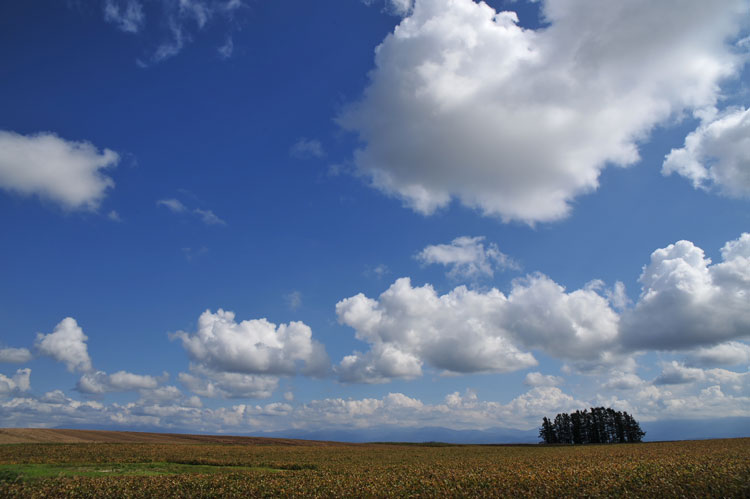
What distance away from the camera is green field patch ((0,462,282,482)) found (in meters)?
31.9

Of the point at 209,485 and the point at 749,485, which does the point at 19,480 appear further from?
the point at 749,485

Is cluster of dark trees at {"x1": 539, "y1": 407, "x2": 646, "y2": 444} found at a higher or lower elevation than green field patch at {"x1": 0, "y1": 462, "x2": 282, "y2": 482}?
lower

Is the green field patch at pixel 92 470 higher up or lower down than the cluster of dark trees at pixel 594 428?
higher up

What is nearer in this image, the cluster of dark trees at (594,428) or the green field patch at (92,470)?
the green field patch at (92,470)

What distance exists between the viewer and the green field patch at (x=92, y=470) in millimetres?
31869

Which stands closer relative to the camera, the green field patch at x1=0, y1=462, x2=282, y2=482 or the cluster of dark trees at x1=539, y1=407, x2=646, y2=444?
the green field patch at x1=0, y1=462, x2=282, y2=482

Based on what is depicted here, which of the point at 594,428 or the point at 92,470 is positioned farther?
the point at 594,428

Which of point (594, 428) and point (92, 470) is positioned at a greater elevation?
point (92, 470)

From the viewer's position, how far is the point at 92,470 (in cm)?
3641

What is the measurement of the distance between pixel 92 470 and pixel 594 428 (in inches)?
5678

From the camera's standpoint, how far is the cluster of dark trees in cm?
13012

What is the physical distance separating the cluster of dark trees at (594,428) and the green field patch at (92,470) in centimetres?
12881

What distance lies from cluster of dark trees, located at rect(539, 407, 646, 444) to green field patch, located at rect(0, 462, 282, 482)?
12881 cm

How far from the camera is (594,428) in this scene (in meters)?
134
